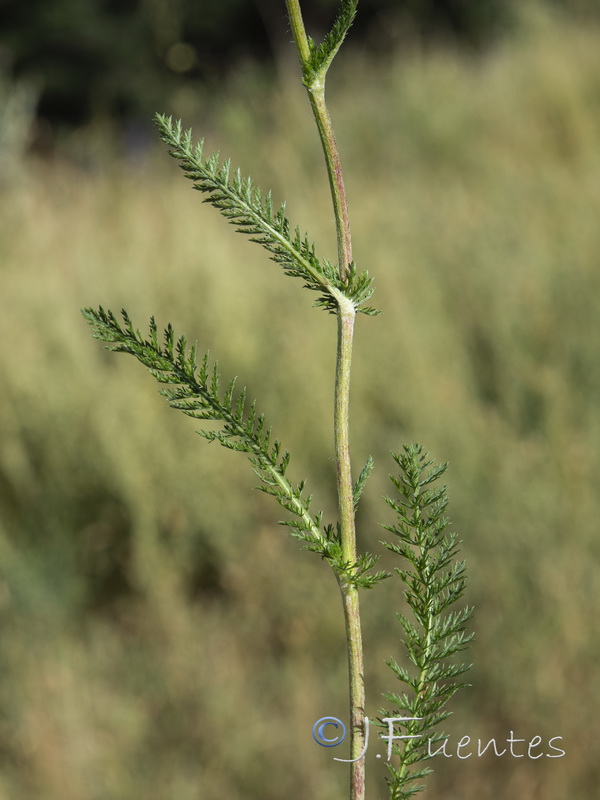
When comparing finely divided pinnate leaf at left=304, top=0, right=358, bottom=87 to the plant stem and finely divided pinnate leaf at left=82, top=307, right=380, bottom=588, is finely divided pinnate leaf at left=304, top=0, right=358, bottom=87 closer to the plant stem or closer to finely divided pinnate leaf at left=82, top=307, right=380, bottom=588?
the plant stem

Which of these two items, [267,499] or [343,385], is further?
[267,499]

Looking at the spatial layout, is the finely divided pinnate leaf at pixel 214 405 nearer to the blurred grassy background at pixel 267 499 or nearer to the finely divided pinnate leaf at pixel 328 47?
the finely divided pinnate leaf at pixel 328 47

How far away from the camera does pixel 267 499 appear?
3.01 metres

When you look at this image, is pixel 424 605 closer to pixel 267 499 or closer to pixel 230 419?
pixel 230 419

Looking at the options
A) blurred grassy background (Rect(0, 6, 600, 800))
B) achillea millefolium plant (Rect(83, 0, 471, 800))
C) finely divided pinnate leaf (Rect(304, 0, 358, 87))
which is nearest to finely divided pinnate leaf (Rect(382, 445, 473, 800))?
achillea millefolium plant (Rect(83, 0, 471, 800))

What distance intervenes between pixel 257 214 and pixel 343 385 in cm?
8

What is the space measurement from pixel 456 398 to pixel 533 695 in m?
1.21

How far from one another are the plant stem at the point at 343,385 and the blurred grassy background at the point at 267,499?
111 cm

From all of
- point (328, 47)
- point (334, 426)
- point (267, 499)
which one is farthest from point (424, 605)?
point (267, 499)

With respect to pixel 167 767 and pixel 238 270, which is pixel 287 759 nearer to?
pixel 167 767

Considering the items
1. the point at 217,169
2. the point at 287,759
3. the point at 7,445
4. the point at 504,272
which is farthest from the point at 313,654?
the point at 217,169

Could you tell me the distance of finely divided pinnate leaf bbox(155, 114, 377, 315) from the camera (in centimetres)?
35

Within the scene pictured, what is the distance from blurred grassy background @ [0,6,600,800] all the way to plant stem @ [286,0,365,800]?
111 cm

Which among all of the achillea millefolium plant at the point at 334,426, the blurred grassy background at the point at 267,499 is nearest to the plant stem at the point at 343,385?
the achillea millefolium plant at the point at 334,426
